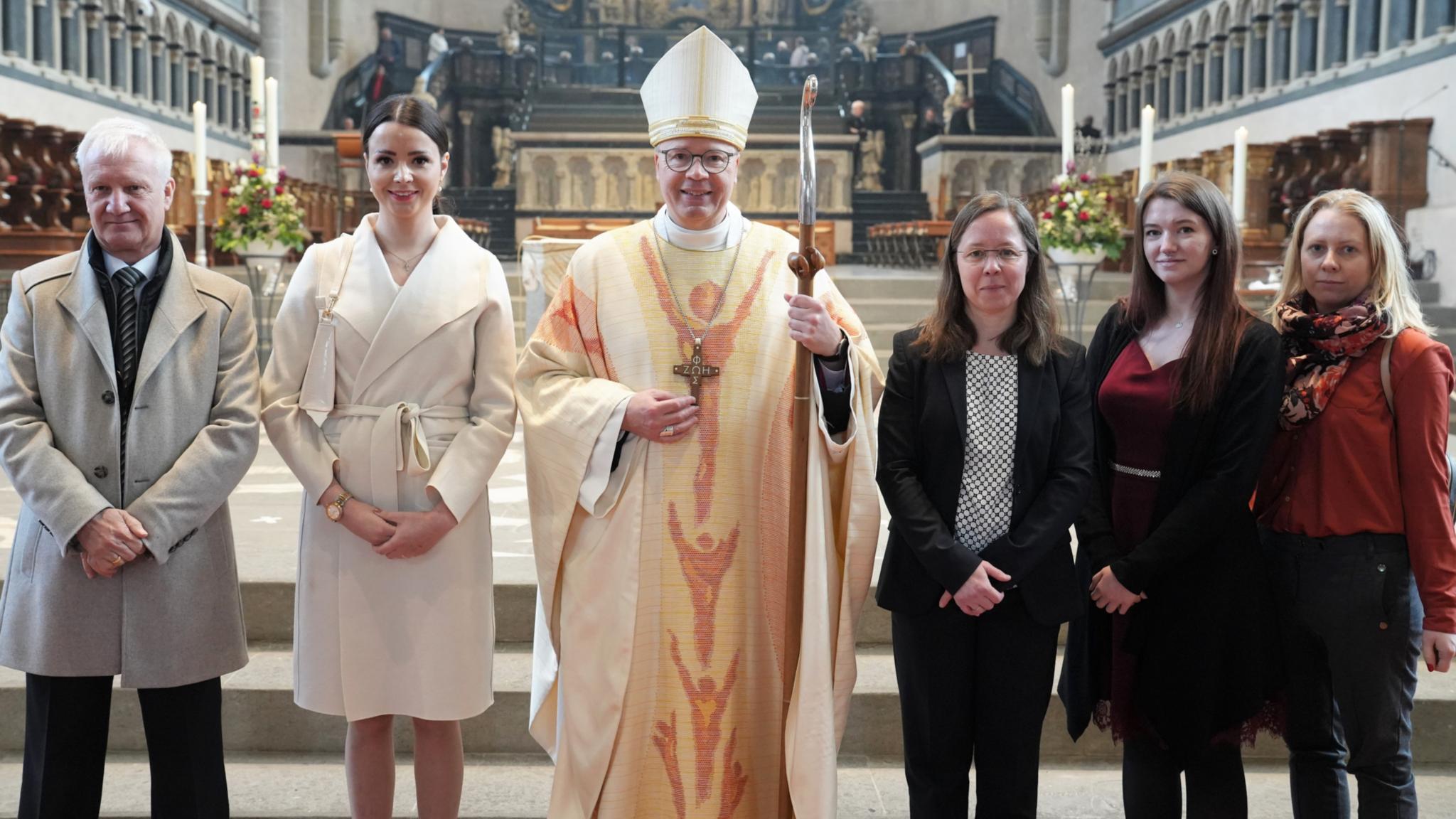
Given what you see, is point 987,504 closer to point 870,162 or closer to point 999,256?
point 999,256

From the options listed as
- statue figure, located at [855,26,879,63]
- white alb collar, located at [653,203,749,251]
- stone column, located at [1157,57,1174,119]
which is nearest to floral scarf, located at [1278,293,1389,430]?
white alb collar, located at [653,203,749,251]

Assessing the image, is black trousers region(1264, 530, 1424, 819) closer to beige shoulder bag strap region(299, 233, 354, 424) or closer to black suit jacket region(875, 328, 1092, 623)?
black suit jacket region(875, 328, 1092, 623)

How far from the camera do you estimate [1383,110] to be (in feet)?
35.4

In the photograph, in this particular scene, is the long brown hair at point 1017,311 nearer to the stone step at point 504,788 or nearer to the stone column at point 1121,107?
the stone step at point 504,788

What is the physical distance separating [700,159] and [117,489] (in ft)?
4.10

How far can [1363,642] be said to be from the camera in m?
2.46

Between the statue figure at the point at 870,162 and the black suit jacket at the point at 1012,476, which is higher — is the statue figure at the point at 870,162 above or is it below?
above

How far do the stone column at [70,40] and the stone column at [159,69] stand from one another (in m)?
1.76

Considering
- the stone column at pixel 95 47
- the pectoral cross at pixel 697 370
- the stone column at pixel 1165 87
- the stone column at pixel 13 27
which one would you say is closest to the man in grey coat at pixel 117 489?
A: the pectoral cross at pixel 697 370

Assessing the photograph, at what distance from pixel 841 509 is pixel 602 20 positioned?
17662mm

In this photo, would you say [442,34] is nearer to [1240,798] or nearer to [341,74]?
[341,74]

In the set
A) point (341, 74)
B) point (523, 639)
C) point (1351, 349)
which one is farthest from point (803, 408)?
point (341, 74)

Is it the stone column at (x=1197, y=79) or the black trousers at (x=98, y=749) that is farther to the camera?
the stone column at (x=1197, y=79)

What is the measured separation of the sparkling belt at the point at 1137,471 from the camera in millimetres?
2516
